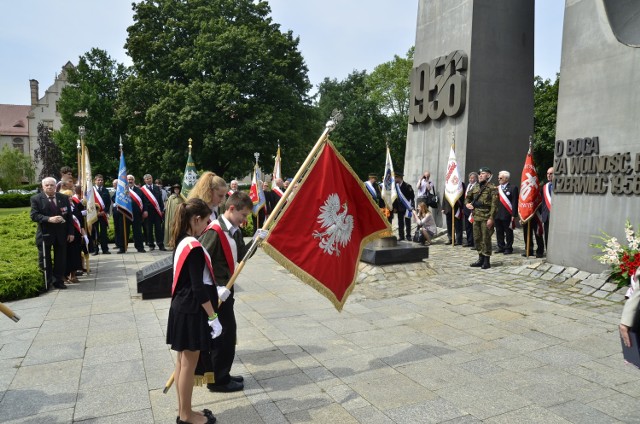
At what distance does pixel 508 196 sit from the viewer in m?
11.3

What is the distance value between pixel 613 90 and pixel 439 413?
22.8 feet

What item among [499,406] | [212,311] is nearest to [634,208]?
[499,406]

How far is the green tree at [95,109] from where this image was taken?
126ft

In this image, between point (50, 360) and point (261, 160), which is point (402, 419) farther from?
point (261, 160)

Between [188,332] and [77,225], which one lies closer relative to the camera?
[188,332]

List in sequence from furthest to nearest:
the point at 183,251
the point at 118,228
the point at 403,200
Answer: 1. the point at 403,200
2. the point at 118,228
3. the point at 183,251

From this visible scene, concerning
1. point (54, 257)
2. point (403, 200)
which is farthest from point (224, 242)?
point (403, 200)

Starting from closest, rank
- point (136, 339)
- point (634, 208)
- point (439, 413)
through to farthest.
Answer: point (439, 413) → point (136, 339) → point (634, 208)

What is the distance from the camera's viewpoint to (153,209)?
43.0 feet

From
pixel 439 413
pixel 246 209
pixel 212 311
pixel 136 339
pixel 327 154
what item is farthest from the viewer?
pixel 136 339

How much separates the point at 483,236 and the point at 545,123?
26.5 m

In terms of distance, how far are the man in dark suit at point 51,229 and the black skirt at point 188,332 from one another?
19.2 ft

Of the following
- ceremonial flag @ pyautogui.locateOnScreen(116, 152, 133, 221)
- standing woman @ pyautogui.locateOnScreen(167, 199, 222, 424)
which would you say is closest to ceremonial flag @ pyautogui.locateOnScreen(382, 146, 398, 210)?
ceremonial flag @ pyautogui.locateOnScreen(116, 152, 133, 221)

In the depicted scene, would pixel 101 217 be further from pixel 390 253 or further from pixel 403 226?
pixel 403 226
